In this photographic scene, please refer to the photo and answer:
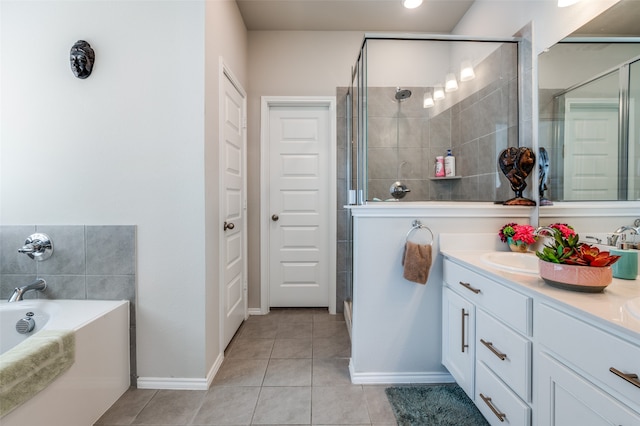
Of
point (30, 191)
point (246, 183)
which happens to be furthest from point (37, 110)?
point (246, 183)

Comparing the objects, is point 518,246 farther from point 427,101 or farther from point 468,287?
point 427,101

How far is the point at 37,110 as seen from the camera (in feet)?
5.50

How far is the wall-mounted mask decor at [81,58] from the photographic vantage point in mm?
1623

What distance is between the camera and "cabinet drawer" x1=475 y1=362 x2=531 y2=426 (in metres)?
1.08

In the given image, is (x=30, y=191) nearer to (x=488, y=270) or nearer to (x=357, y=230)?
(x=357, y=230)

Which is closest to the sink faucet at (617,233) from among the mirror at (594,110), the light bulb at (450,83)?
the mirror at (594,110)

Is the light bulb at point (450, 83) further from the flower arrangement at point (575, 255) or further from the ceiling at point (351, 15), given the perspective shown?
the flower arrangement at point (575, 255)

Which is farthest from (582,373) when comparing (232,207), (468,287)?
(232,207)

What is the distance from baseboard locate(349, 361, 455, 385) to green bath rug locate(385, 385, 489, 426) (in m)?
0.04

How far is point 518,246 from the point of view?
1630 mm

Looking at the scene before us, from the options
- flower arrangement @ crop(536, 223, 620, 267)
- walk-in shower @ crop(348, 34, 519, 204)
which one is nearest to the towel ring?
walk-in shower @ crop(348, 34, 519, 204)

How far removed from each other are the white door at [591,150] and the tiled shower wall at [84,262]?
238 centimetres

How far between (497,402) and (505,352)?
23 centimetres

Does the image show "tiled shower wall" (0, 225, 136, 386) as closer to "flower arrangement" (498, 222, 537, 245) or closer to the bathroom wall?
the bathroom wall
